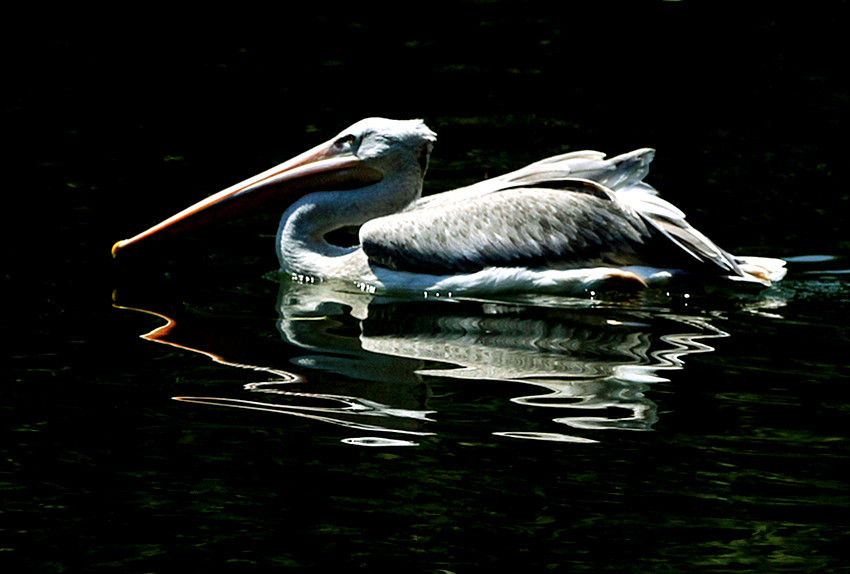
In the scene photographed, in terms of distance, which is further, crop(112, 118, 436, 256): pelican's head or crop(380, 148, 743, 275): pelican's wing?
crop(112, 118, 436, 256): pelican's head

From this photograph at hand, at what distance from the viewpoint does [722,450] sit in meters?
4.34

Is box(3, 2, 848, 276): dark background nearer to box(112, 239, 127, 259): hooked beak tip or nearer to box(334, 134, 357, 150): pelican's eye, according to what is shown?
box(112, 239, 127, 259): hooked beak tip

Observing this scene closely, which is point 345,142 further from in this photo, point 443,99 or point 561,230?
point 443,99

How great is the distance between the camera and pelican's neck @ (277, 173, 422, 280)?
706 cm

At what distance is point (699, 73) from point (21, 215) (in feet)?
21.6

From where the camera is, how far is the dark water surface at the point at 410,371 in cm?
373

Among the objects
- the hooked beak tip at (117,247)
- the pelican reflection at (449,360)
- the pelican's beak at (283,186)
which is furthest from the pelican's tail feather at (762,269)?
the hooked beak tip at (117,247)

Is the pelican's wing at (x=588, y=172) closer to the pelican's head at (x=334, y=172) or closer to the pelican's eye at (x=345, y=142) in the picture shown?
the pelican's head at (x=334, y=172)

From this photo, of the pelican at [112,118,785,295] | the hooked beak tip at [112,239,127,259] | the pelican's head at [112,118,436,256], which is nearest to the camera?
the pelican at [112,118,785,295]

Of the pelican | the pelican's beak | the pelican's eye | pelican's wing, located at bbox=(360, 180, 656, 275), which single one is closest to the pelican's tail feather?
the pelican

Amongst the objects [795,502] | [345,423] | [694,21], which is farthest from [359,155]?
[694,21]

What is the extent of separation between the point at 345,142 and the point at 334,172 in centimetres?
17

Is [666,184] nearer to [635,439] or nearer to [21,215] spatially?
[21,215]

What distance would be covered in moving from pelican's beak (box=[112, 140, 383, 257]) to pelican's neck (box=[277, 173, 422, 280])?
118 mm
